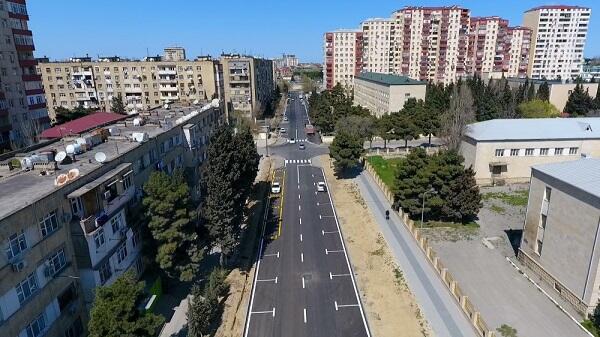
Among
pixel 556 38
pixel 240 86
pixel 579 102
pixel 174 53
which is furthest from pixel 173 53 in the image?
pixel 556 38

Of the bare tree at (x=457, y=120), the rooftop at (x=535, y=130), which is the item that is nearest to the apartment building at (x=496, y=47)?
the bare tree at (x=457, y=120)

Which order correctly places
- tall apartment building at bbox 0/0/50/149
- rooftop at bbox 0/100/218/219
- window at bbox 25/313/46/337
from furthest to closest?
tall apartment building at bbox 0/0/50/149 → rooftop at bbox 0/100/218/219 → window at bbox 25/313/46/337

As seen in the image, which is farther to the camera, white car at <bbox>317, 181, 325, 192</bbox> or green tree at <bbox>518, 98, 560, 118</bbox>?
green tree at <bbox>518, 98, 560, 118</bbox>

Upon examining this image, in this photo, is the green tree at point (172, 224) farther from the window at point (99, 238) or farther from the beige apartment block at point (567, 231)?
the beige apartment block at point (567, 231)

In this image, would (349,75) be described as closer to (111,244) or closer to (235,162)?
(235,162)

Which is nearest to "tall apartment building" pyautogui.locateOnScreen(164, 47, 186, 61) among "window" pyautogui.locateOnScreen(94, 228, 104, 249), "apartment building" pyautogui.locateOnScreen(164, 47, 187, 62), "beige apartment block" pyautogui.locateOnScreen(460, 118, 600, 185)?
"apartment building" pyautogui.locateOnScreen(164, 47, 187, 62)

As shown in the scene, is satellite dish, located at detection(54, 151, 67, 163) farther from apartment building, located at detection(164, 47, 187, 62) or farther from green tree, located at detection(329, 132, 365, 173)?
apartment building, located at detection(164, 47, 187, 62)

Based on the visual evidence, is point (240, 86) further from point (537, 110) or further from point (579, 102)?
point (579, 102)
